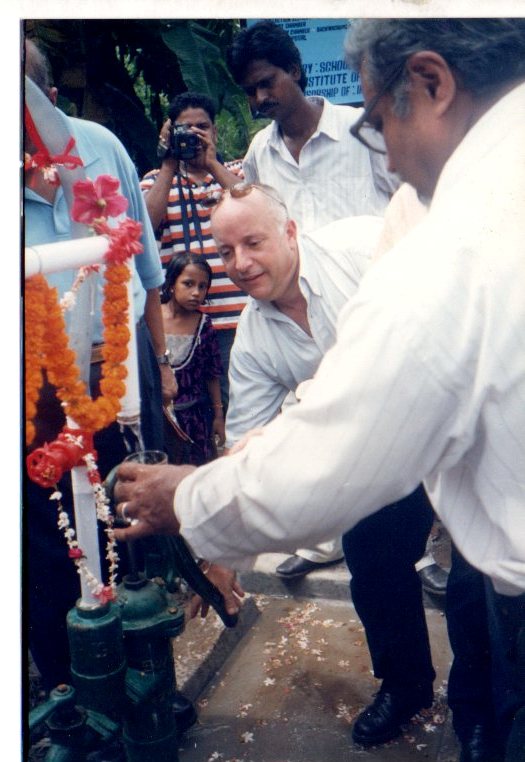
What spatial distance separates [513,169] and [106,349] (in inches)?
32.6

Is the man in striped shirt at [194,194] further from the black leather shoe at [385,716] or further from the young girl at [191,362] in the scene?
the black leather shoe at [385,716]

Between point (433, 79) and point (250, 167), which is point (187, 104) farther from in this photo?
point (433, 79)

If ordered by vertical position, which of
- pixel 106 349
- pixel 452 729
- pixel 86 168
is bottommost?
pixel 452 729

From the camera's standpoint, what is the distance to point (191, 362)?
1757 mm

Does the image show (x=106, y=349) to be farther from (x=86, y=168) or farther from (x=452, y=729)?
A: (x=452, y=729)

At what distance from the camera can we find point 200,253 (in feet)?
5.40

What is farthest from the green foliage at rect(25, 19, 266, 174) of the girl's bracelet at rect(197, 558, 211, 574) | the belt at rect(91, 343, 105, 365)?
the girl's bracelet at rect(197, 558, 211, 574)

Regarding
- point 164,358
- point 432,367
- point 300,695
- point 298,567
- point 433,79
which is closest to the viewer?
point 432,367

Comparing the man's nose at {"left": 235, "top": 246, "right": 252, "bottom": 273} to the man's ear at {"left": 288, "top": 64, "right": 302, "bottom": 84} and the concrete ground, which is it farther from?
the concrete ground

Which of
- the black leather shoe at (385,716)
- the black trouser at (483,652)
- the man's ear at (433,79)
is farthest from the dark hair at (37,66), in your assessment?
the black leather shoe at (385,716)

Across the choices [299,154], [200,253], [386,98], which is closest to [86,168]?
[200,253]

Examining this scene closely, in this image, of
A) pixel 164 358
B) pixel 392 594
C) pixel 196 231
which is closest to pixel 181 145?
pixel 196 231

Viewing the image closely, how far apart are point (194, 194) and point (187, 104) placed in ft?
0.63

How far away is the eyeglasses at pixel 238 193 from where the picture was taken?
1.63 meters
